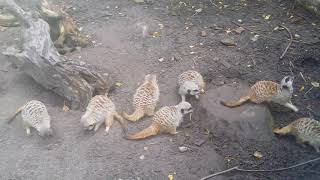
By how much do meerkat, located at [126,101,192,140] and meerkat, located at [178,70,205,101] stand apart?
1.00 ft

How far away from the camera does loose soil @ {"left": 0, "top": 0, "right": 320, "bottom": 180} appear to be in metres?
4.14

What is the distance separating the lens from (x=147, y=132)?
14.5 feet

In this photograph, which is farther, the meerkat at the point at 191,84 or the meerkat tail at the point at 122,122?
the meerkat at the point at 191,84

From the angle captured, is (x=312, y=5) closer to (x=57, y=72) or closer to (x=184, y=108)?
(x=184, y=108)

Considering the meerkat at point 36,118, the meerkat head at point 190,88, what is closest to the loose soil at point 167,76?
the meerkat at point 36,118

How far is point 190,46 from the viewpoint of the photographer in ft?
20.2

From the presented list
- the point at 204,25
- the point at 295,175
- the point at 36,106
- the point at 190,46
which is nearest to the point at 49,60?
the point at 36,106

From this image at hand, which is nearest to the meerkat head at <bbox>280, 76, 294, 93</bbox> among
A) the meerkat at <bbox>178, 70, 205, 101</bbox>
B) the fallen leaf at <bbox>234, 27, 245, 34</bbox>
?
the meerkat at <bbox>178, 70, 205, 101</bbox>

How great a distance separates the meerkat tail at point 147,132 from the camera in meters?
4.41

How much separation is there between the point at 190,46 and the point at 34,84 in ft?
8.34

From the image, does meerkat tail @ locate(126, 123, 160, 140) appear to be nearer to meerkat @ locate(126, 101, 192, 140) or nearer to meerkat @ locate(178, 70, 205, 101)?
meerkat @ locate(126, 101, 192, 140)

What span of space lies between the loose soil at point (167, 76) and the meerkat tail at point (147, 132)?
0.23ft

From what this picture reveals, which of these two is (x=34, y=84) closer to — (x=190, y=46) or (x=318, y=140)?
(x=190, y=46)

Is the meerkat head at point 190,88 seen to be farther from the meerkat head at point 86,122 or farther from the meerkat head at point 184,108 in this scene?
the meerkat head at point 86,122
